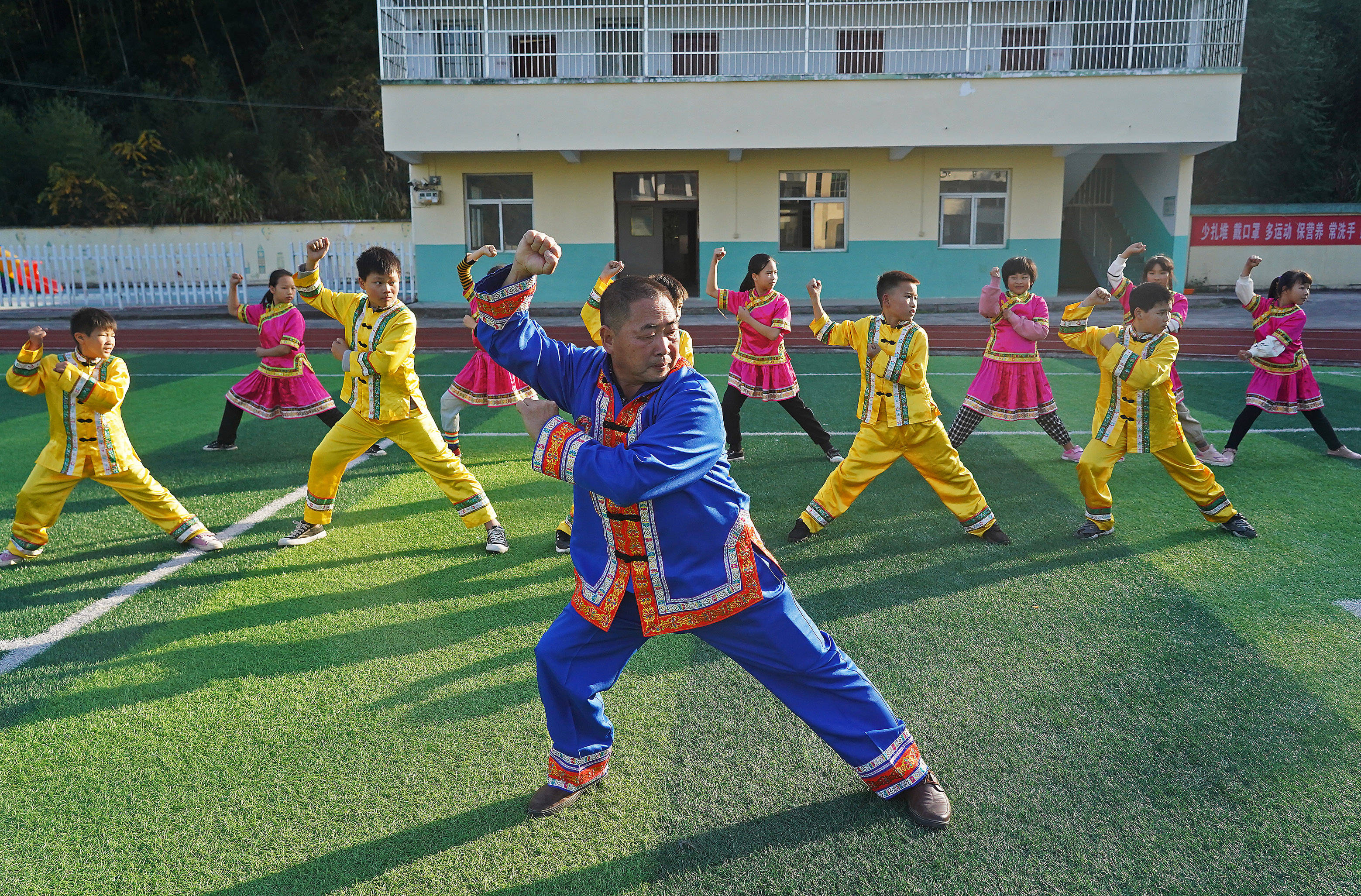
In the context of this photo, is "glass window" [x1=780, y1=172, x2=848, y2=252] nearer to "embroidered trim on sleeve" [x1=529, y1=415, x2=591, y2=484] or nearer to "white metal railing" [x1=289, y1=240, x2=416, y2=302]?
"white metal railing" [x1=289, y1=240, x2=416, y2=302]

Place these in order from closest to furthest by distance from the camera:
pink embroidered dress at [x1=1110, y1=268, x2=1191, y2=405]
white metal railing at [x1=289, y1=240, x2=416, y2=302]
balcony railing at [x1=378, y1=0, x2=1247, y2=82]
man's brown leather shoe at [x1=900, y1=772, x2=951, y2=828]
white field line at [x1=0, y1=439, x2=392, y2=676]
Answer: man's brown leather shoe at [x1=900, y1=772, x2=951, y2=828], white field line at [x1=0, y1=439, x2=392, y2=676], pink embroidered dress at [x1=1110, y1=268, x2=1191, y2=405], balcony railing at [x1=378, y1=0, x2=1247, y2=82], white metal railing at [x1=289, y1=240, x2=416, y2=302]

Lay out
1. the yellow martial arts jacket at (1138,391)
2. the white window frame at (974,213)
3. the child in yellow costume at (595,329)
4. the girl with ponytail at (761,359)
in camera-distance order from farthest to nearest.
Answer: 1. the white window frame at (974,213)
2. the girl with ponytail at (761,359)
3. the yellow martial arts jacket at (1138,391)
4. the child in yellow costume at (595,329)

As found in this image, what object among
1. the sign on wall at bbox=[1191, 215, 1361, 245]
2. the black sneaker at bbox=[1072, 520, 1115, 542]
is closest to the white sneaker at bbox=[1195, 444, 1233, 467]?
the black sneaker at bbox=[1072, 520, 1115, 542]

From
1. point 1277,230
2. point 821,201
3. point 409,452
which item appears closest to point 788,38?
point 821,201

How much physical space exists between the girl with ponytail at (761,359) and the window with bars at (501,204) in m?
13.7

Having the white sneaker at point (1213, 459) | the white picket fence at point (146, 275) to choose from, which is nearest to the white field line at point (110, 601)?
the white sneaker at point (1213, 459)

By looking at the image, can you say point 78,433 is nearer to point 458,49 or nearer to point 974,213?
point 458,49

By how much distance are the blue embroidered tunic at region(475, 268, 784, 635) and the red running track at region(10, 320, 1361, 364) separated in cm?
1060

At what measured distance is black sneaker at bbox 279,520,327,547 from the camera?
5.51 metres

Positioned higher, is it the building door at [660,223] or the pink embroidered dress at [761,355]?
the building door at [660,223]

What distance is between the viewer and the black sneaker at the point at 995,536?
544cm

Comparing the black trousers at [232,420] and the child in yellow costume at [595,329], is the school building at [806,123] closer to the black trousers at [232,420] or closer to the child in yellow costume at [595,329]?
the black trousers at [232,420]

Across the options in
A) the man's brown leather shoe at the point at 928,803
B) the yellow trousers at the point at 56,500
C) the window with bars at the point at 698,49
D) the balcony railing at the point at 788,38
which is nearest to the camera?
the man's brown leather shoe at the point at 928,803

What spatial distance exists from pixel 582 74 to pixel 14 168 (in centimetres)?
1762
